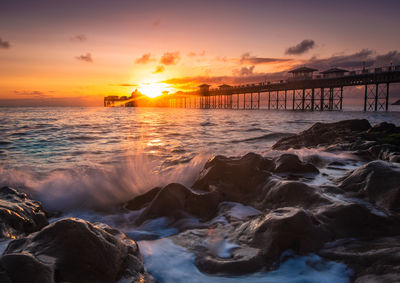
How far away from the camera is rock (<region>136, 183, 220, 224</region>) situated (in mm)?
3762

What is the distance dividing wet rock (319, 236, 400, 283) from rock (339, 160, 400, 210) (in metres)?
0.81

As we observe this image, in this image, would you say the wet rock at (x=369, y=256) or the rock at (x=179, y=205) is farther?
the rock at (x=179, y=205)

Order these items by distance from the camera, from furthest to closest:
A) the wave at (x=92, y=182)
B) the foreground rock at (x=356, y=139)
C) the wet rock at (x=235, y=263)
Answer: the foreground rock at (x=356, y=139)
the wave at (x=92, y=182)
the wet rock at (x=235, y=263)

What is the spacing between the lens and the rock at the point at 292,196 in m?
3.44

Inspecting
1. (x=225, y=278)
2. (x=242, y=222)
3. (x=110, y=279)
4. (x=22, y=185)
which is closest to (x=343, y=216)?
(x=242, y=222)

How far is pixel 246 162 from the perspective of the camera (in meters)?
5.16

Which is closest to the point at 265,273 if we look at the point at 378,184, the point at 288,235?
the point at 288,235

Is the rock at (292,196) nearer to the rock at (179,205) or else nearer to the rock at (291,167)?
the rock at (179,205)

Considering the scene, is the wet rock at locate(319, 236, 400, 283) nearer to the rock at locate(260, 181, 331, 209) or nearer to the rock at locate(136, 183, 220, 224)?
the rock at locate(260, 181, 331, 209)

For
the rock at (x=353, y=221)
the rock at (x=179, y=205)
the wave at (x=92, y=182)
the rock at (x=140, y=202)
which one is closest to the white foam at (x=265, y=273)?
the rock at (x=353, y=221)

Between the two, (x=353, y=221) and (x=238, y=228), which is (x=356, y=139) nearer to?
(x=353, y=221)

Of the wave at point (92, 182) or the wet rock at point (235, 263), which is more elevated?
the wet rock at point (235, 263)

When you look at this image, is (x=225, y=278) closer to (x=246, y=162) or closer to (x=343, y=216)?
(x=343, y=216)

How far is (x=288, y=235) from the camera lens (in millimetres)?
2570
